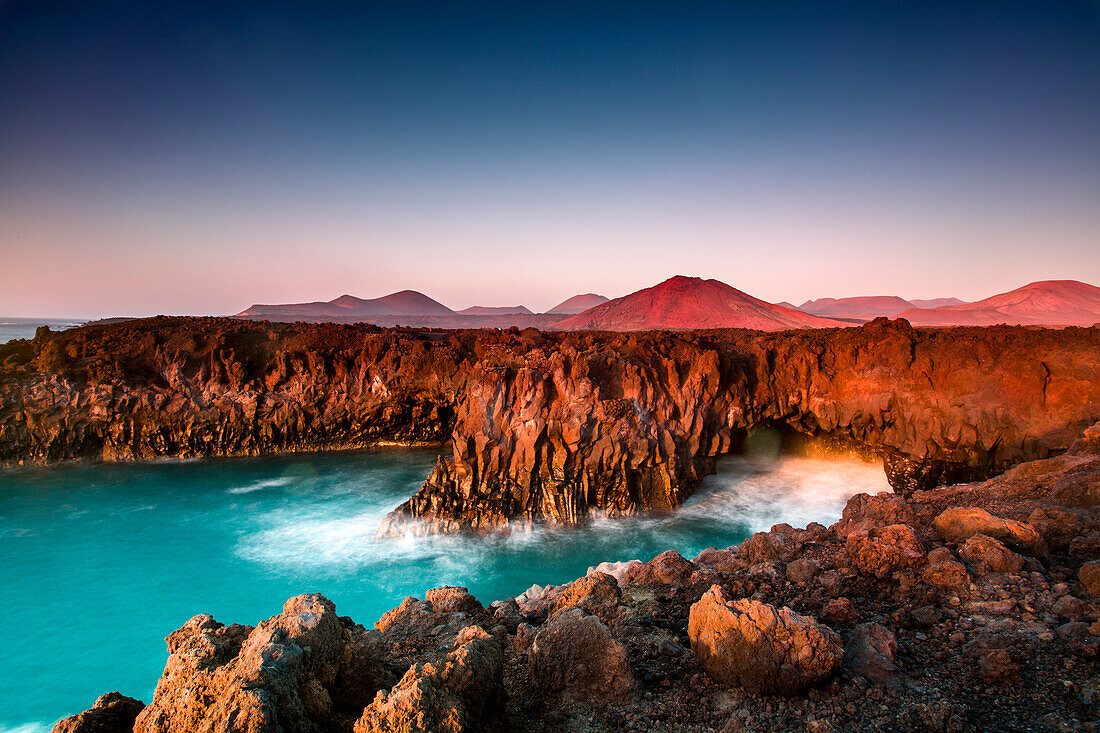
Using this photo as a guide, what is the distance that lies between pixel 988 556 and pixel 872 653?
10.0 feet

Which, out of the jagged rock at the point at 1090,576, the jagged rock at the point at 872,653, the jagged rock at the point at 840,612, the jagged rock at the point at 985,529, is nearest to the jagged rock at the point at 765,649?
the jagged rock at the point at 872,653

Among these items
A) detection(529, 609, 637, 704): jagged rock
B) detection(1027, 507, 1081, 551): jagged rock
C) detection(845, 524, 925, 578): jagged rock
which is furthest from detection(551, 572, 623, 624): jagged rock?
detection(1027, 507, 1081, 551): jagged rock

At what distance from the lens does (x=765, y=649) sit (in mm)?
A: 4434

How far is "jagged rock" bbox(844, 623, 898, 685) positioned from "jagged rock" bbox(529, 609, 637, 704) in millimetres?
2134

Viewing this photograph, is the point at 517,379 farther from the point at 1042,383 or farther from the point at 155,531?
the point at 1042,383

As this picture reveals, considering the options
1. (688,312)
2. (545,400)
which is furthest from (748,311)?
(545,400)

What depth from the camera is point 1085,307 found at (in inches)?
2562

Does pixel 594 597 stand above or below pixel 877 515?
below

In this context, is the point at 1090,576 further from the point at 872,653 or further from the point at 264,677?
the point at 264,677

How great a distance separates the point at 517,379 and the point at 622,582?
8619 mm

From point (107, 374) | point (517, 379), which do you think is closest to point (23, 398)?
point (107, 374)

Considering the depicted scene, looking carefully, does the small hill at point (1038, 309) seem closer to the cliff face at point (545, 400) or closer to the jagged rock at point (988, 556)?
the cliff face at point (545, 400)

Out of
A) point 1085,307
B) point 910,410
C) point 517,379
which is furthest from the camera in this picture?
point 1085,307

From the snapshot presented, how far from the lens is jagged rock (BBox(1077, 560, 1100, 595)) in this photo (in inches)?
225
